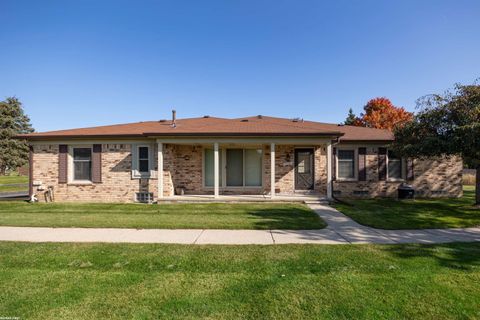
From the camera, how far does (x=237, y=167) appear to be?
1322cm

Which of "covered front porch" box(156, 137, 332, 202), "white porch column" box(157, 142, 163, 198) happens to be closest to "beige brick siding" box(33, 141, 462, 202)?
"covered front porch" box(156, 137, 332, 202)

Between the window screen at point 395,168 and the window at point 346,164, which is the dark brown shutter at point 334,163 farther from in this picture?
the window screen at point 395,168

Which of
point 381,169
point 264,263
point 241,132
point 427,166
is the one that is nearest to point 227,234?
point 264,263

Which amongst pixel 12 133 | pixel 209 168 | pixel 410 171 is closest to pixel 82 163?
pixel 209 168

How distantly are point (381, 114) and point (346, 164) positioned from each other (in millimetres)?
27790

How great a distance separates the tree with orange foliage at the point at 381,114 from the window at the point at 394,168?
2397 cm

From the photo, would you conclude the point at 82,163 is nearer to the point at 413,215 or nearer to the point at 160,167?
the point at 160,167

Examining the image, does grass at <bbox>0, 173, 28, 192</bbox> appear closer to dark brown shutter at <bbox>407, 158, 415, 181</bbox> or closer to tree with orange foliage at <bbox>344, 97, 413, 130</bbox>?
dark brown shutter at <bbox>407, 158, 415, 181</bbox>

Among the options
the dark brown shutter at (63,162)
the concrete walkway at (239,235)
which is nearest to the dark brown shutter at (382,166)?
the concrete walkway at (239,235)

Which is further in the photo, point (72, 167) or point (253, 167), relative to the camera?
point (253, 167)

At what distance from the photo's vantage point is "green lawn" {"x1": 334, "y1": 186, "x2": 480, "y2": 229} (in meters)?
7.14

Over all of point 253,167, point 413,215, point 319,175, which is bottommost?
point 413,215

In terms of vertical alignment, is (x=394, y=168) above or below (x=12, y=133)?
below

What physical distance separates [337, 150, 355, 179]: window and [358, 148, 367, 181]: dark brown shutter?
295 millimetres
